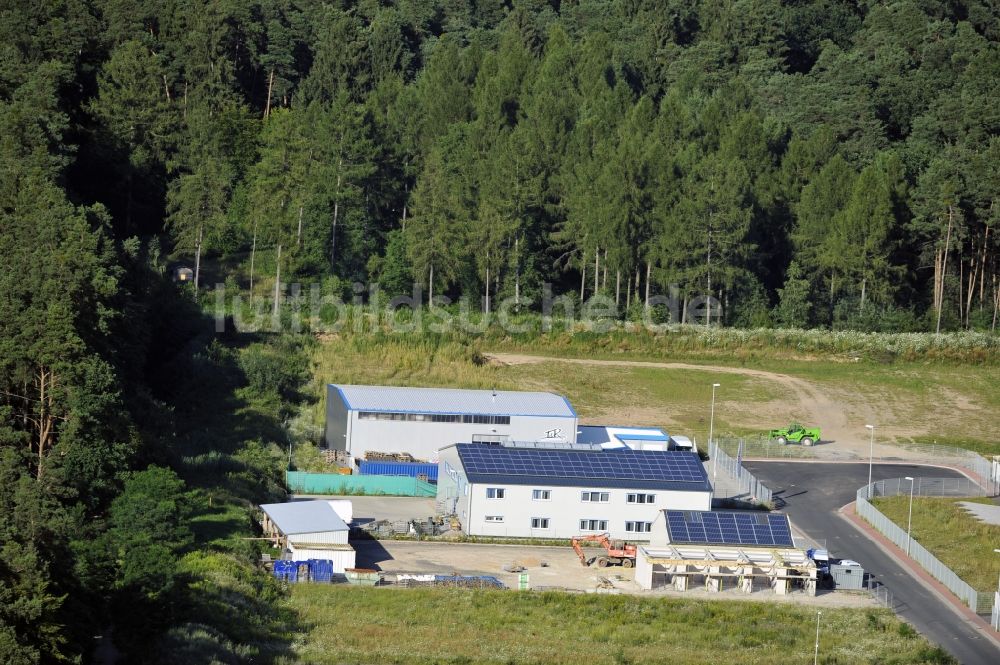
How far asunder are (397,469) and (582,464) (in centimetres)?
885

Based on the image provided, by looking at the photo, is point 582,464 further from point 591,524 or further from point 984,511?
point 984,511

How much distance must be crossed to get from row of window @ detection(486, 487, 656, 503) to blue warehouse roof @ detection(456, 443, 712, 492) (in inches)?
11.4

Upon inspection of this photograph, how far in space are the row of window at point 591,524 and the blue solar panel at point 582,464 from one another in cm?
154

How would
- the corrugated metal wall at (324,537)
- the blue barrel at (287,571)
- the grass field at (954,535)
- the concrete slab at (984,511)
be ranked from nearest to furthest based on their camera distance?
1. the blue barrel at (287,571)
2. the corrugated metal wall at (324,537)
3. the grass field at (954,535)
4. the concrete slab at (984,511)

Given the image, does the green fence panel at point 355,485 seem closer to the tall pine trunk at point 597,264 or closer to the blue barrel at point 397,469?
the blue barrel at point 397,469

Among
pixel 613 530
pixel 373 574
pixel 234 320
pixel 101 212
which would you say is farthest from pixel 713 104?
pixel 373 574

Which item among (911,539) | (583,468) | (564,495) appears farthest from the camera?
(583,468)

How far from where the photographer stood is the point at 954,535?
53125mm

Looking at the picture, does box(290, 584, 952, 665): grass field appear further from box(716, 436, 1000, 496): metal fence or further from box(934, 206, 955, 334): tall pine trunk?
box(934, 206, 955, 334): tall pine trunk

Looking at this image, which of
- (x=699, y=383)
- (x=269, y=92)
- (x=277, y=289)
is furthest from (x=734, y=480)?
(x=269, y=92)

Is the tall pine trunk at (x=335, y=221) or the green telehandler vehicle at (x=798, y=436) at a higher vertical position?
the tall pine trunk at (x=335, y=221)

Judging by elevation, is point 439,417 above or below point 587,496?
above

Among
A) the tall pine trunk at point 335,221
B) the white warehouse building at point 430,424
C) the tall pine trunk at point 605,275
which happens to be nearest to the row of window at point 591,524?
the white warehouse building at point 430,424

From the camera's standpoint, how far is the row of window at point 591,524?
5241cm
